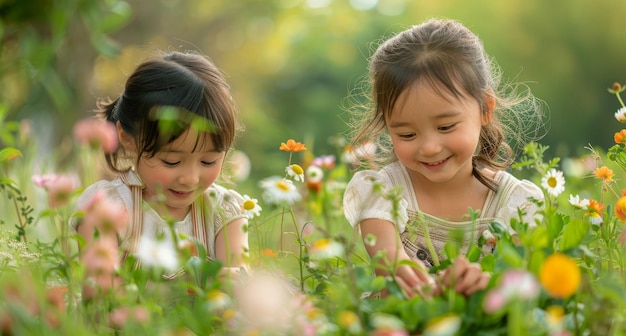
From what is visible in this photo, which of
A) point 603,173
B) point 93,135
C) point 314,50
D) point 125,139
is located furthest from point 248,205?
point 314,50

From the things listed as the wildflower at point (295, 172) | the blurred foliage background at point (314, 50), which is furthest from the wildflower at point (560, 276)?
the blurred foliage background at point (314, 50)

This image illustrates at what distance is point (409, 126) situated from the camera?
6.37ft

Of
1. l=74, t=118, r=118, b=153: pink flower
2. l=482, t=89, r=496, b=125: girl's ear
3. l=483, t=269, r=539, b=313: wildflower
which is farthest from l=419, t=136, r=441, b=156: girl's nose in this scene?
l=483, t=269, r=539, b=313: wildflower

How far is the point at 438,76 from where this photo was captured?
1.96 m

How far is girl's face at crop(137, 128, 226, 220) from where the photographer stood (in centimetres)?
190

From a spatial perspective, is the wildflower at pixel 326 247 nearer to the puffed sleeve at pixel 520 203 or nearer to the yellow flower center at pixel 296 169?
the yellow flower center at pixel 296 169

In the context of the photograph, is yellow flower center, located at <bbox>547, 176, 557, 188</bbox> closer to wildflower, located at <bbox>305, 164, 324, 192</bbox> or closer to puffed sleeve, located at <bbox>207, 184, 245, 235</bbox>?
wildflower, located at <bbox>305, 164, 324, 192</bbox>

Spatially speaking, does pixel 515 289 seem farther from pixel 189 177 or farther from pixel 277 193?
pixel 189 177

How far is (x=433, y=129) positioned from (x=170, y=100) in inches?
26.6

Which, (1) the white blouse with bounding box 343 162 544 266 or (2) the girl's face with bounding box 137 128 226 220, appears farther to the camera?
(1) the white blouse with bounding box 343 162 544 266

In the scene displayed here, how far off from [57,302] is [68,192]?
0.57ft

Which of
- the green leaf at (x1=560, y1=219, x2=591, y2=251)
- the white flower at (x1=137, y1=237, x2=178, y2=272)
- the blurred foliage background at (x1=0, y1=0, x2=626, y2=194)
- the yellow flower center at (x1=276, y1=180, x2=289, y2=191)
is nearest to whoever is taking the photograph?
the white flower at (x1=137, y1=237, x2=178, y2=272)

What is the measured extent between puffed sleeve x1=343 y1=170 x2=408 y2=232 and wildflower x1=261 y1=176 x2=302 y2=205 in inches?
23.2

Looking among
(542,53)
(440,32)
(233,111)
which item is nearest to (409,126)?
(440,32)
